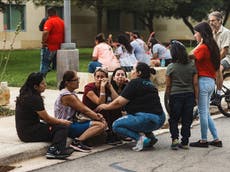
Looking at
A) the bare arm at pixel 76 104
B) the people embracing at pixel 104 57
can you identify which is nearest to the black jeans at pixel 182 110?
the bare arm at pixel 76 104

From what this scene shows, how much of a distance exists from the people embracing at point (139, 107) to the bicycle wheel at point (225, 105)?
11.2 feet

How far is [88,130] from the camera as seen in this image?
8.14 meters

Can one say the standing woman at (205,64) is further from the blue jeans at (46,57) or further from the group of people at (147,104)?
the blue jeans at (46,57)

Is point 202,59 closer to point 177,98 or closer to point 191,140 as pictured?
point 177,98

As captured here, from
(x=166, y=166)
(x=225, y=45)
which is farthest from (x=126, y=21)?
(x=166, y=166)

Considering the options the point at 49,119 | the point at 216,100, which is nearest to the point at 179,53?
the point at 49,119

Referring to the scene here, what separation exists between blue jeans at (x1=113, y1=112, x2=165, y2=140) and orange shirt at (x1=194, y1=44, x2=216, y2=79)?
0.88 meters

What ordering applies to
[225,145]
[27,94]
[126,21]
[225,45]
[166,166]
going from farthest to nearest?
[126,21]
[225,45]
[225,145]
[27,94]
[166,166]

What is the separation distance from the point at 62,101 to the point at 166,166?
190 cm

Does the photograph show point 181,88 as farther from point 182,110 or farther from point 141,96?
point 141,96

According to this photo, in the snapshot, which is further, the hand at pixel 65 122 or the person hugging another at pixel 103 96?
the person hugging another at pixel 103 96

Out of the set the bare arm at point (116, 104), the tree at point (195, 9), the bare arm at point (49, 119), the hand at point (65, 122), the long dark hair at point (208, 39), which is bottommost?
the hand at point (65, 122)

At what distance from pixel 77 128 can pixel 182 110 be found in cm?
154

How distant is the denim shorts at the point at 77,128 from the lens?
823 centimetres
